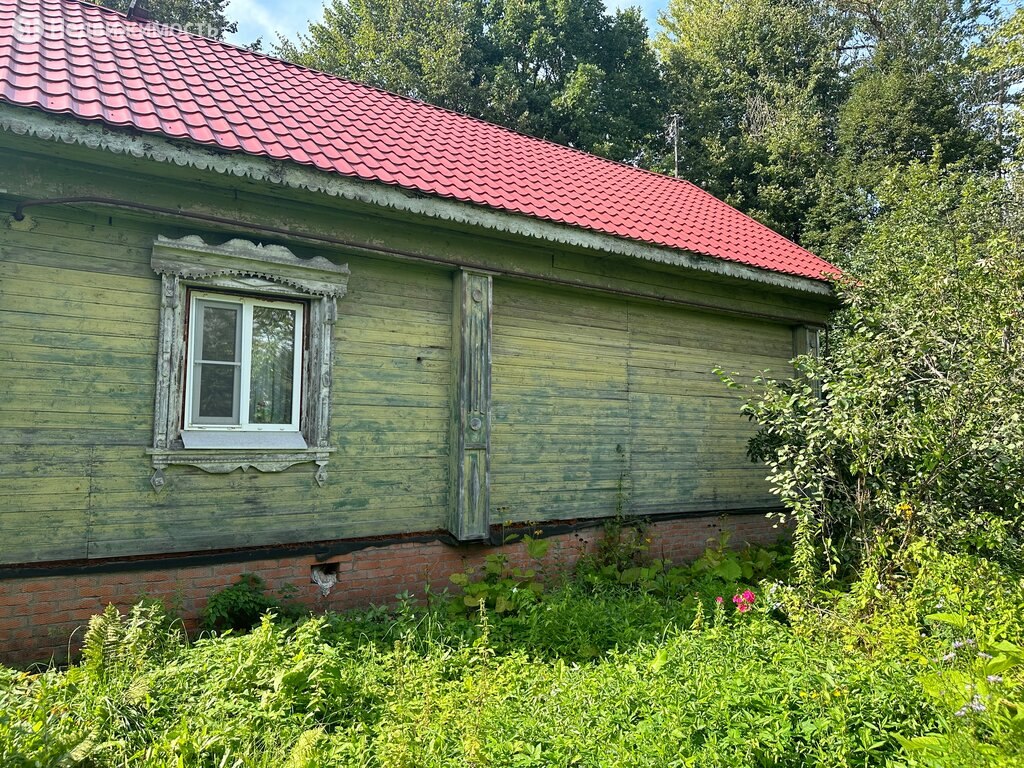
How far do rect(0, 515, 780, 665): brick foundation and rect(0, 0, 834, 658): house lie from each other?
18 mm

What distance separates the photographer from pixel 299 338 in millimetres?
5379

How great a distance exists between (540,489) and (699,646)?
9.06 feet

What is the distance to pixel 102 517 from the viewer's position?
453 centimetres

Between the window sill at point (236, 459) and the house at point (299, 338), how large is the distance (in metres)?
0.02

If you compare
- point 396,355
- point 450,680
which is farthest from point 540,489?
point 450,680

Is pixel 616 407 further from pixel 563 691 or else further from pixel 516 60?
pixel 516 60

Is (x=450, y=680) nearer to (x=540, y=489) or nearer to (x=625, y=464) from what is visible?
(x=540, y=489)

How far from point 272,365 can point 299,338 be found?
33cm

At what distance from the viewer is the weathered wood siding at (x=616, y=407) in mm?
6434

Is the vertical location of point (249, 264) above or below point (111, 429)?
above

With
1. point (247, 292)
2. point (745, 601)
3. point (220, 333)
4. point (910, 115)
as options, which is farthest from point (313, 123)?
point (910, 115)

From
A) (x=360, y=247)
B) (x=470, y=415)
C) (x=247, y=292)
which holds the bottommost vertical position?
(x=470, y=415)

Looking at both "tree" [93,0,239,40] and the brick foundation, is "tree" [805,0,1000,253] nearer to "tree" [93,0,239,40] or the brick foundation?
the brick foundation

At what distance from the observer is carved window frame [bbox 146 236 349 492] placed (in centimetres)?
473
